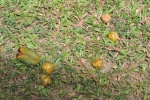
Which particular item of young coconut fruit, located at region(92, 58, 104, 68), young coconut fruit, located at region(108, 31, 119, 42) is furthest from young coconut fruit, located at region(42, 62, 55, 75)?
young coconut fruit, located at region(108, 31, 119, 42)

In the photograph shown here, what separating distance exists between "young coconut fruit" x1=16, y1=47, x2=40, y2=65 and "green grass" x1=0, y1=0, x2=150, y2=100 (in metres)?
0.08

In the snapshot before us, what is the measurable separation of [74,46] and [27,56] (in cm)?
67

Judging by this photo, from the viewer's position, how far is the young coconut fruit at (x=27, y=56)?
400 cm

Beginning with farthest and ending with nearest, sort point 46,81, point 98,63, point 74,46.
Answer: point 74,46 → point 98,63 → point 46,81

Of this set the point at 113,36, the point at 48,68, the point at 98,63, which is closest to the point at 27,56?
the point at 48,68

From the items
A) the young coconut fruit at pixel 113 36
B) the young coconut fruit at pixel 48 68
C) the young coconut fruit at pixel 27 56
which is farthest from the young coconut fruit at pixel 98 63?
the young coconut fruit at pixel 27 56

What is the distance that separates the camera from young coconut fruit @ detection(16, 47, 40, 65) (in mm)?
4004

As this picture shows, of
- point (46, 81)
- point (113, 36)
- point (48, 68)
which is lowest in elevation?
point (46, 81)

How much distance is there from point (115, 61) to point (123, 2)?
1.00m

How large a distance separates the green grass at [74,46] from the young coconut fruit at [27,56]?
0.26 feet

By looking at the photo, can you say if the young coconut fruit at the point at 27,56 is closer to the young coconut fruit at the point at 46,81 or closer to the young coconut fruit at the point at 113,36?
the young coconut fruit at the point at 46,81

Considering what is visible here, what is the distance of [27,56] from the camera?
13.1 feet

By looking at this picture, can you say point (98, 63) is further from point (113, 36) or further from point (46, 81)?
point (46, 81)

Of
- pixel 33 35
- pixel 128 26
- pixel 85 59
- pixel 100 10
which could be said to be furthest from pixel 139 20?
pixel 33 35
